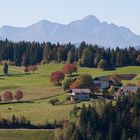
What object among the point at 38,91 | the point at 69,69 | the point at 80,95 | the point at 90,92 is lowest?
the point at 38,91

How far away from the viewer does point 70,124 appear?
324 ft

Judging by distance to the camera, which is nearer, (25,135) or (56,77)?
(25,135)

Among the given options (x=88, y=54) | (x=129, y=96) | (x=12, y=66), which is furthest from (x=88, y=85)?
(x=12, y=66)

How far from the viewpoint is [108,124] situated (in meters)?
103

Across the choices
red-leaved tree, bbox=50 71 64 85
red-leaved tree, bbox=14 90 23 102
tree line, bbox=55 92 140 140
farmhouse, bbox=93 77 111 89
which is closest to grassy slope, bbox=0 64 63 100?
red-leaved tree, bbox=50 71 64 85

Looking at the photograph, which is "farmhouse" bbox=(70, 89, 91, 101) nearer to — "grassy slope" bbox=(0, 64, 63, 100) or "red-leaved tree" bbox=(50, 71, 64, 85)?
"grassy slope" bbox=(0, 64, 63, 100)

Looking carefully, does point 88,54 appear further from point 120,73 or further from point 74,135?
point 74,135

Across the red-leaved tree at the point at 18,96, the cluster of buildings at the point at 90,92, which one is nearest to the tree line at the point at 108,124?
the cluster of buildings at the point at 90,92

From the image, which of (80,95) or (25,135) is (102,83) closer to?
(80,95)

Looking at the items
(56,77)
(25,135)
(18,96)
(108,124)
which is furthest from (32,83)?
(25,135)

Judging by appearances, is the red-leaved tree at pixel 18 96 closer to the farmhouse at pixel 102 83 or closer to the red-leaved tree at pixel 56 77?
the red-leaved tree at pixel 56 77

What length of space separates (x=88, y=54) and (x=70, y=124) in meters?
88.9

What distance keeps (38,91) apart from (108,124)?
3872 cm

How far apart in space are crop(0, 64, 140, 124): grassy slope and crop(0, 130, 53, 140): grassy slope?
605 cm
